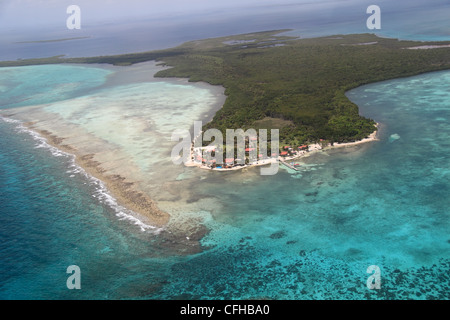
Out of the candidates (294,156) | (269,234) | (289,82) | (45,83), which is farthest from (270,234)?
(45,83)

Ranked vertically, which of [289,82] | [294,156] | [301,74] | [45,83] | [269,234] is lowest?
[269,234]

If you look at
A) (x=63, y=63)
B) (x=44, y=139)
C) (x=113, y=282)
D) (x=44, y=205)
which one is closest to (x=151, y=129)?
(x=44, y=139)

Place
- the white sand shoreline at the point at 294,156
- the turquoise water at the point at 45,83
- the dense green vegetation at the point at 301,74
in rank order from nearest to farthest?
the white sand shoreline at the point at 294,156 < the dense green vegetation at the point at 301,74 < the turquoise water at the point at 45,83

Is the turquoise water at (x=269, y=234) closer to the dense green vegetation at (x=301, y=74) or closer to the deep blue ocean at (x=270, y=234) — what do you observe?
the deep blue ocean at (x=270, y=234)

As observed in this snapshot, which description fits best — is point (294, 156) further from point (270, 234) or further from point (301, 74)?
point (301, 74)

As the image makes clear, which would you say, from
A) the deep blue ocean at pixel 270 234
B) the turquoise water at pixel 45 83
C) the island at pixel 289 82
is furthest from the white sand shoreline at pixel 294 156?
the turquoise water at pixel 45 83

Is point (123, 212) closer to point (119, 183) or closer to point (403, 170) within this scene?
point (119, 183)

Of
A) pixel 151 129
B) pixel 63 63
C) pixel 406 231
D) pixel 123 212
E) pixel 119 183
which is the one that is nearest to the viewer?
pixel 406 231
